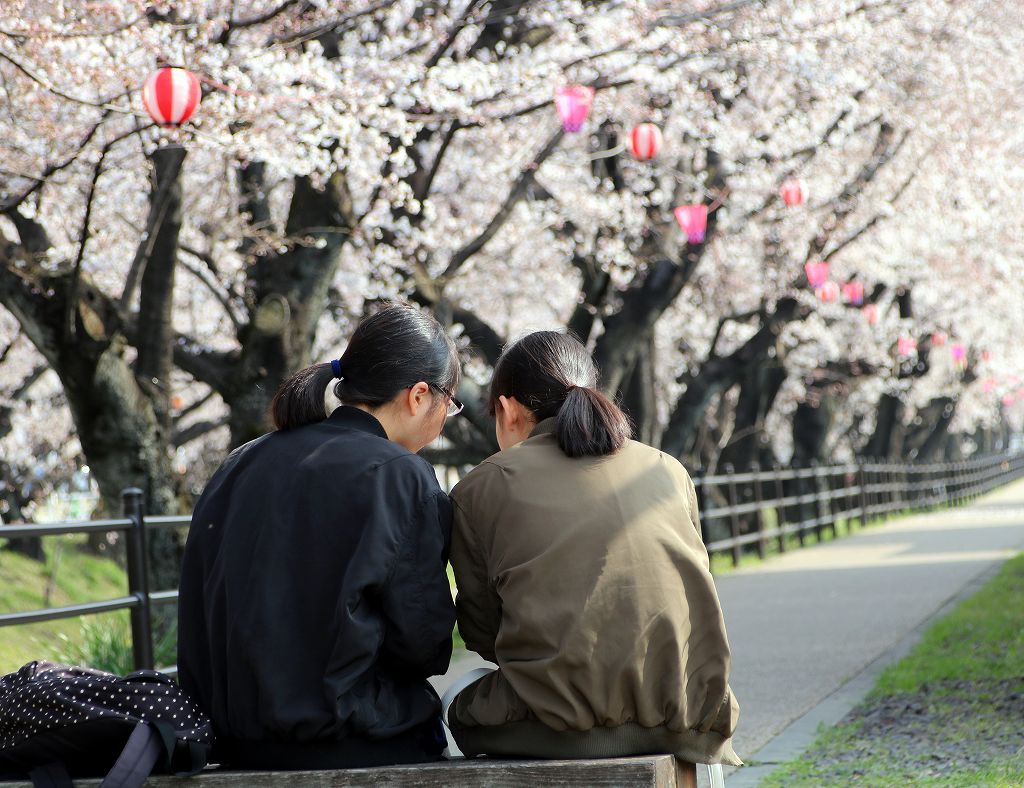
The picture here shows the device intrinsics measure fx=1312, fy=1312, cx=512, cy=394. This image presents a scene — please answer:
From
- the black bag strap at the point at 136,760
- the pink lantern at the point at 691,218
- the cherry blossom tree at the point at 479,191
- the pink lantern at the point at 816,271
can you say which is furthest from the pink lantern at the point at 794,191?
the black bag strap at the point at 136,760

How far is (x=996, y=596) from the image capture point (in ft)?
30.3

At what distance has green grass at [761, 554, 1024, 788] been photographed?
15.1ft

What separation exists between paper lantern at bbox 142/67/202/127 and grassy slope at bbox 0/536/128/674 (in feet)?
11.6

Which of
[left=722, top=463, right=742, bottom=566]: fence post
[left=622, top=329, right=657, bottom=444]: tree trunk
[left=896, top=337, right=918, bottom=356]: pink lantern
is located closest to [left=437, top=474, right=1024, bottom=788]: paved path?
[left=722, top=463, right=742, bottom=566]: fence post

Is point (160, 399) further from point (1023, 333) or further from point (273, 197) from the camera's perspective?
point (1023, 333)

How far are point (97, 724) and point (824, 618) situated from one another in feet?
23.6

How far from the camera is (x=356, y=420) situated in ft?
8.76

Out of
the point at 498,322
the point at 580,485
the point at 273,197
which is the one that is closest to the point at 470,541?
the point at 580,485

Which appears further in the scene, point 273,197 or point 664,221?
point 273,197

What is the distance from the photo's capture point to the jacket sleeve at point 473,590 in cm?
261

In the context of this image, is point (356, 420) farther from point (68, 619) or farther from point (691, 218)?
point (691, 218)

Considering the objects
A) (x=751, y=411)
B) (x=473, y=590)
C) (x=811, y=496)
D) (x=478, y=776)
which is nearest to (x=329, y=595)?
(x=473, y=590)

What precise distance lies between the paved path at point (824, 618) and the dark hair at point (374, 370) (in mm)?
2576

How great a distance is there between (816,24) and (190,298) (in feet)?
27.9
